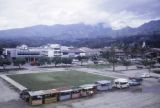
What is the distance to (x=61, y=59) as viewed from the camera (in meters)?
61.2

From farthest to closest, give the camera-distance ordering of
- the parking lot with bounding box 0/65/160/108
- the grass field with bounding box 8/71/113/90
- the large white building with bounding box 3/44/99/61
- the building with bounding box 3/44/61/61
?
the large white building with bounding box 3/44/99/61, the building with bounding box 3/44/61/61, the grass field with bounding box 8/71/113/90, the parking lot with bounding box 0/65/160/108

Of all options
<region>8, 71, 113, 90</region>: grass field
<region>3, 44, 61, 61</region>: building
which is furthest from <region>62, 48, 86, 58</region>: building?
<region>8, 71, 113, 90</region>: grass field

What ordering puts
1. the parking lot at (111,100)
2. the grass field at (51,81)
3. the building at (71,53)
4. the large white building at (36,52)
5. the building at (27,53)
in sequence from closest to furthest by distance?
the parking lot at (111,100) → the grass field at (51,81) → the building at (27,53) → the large white building at (36,52) → the building at (71,53)

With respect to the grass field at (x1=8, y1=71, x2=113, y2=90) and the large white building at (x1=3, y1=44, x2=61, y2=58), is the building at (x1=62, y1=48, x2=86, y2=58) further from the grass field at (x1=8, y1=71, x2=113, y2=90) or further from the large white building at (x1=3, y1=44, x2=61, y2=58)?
the grass field at (x1=8, y1=71, x2=113, y2=90)

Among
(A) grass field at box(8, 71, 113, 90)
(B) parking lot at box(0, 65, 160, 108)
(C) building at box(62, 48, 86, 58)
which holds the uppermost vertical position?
(C) building at box(62, 48, 86, 58)

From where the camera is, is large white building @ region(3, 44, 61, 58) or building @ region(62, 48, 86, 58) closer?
Answer: large white building @ region(3, 44, 61, 58)

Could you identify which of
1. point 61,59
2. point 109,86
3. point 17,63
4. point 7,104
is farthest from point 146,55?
point 7,104

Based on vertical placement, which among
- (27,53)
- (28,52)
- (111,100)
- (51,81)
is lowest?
(111,100)

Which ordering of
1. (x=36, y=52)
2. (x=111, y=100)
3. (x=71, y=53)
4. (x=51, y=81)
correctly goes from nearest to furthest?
(x=111, y=100) < (x=51, y=81) < (x=36, y=52) < (x=71, y=53)

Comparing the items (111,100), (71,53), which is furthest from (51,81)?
(71,53)

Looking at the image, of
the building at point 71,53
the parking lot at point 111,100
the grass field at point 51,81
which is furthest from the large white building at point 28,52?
the parking lot at point 111,100

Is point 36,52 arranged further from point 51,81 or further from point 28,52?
point 51,81

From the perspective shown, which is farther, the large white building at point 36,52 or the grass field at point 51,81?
the large white building at point 36,52

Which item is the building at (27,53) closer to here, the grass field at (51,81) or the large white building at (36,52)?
the large white building at (36,52)
